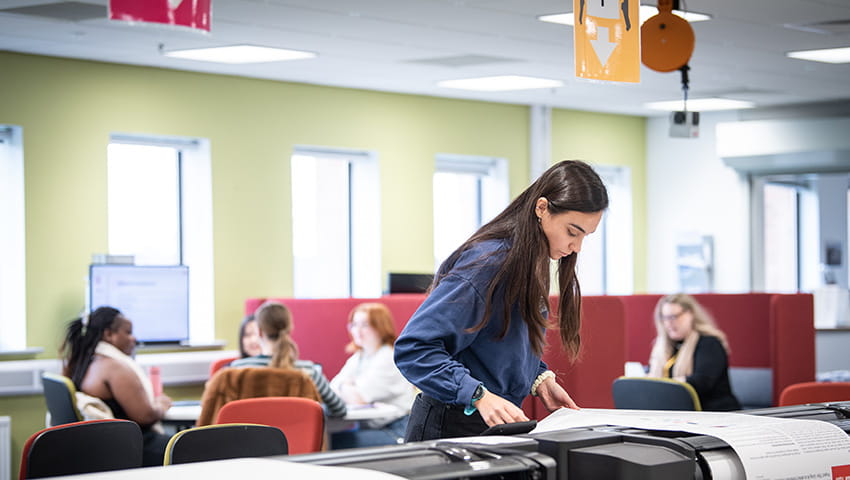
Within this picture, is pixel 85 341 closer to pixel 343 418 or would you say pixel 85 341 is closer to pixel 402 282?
pixel 343 418

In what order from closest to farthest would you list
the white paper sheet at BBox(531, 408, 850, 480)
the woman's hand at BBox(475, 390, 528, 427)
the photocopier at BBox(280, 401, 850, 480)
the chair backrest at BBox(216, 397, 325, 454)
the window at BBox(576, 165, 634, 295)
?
the photocopier at BBox(280, 401, 850, 480) → the white paper sheet at BBox(531, 408, 850, 480) → the woman's hand at BBox(475, 390, 528, 427) → the chair backrest at BBox(216, 397, 325, 454) → the window at BBox(576, 165, 634, 295)

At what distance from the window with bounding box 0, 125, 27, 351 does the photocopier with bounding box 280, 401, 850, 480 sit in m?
6.27

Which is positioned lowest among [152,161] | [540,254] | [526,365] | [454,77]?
[526,365]

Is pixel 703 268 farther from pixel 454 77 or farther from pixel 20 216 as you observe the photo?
pixel 20 216

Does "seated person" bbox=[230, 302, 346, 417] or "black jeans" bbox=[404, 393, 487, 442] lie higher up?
"black jeans" bbox=[404, 393, 487, 442]

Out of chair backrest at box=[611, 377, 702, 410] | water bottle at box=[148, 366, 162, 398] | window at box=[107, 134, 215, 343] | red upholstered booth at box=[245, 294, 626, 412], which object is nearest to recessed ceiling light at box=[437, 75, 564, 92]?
window at box=[107, 134, 215, 343]

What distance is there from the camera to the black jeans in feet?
7.02

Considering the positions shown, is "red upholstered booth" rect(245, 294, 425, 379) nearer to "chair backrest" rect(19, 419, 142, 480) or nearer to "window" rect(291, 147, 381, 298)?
"window" rect(291, 147, 381, 298)

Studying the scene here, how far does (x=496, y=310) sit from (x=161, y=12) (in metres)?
0.91

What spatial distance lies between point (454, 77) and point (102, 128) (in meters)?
2.74

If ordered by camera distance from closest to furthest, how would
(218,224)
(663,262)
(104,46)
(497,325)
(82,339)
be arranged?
(497,325), (82,339), (104,46), (218,224), (663,262)

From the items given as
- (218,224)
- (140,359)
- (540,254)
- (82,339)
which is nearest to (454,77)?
(218,224)

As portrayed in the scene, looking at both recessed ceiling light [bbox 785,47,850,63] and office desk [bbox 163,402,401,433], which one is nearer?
office desk [bbox 163,402,401,433]

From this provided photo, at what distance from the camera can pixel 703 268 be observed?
409 inches
